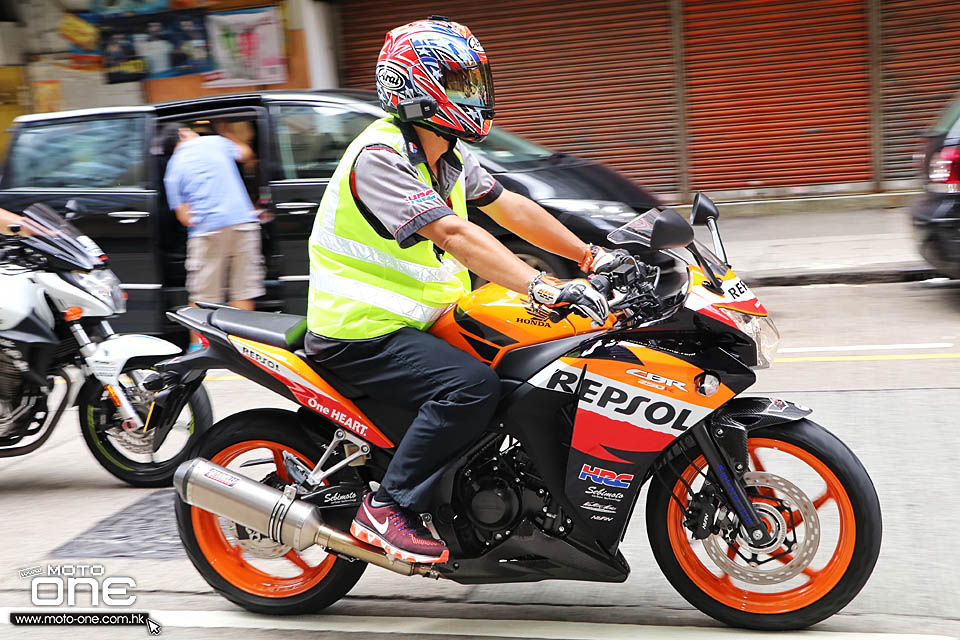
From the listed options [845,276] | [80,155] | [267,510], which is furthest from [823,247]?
[267,510]

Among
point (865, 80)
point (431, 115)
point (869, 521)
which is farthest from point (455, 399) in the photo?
point (865, 80)

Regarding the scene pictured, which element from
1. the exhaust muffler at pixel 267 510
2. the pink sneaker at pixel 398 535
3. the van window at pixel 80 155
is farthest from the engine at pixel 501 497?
the van window at pixel 80 155

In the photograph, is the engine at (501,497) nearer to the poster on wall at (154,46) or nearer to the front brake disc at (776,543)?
the front brake disc at (776,543)

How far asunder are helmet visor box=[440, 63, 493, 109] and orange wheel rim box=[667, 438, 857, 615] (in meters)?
1.33

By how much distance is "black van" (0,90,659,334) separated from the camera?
8.17m

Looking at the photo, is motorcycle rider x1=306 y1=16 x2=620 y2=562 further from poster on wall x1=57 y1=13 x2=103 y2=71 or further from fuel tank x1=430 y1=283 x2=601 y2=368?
poster on wall x1=57 y1=13 x2=103 y2=71

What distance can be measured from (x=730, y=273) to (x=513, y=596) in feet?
4.74

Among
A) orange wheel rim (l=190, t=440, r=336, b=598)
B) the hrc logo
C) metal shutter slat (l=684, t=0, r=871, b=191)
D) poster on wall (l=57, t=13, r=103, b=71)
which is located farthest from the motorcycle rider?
poster on wall (l=57, t=13, r=103, b=71)

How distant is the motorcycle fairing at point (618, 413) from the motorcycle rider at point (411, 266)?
27 centimetres

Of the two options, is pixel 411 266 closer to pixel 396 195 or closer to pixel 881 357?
pixel 396 195

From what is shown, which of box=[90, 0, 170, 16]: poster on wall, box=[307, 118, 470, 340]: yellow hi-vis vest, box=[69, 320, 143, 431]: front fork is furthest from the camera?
box=[90, 0, 170, 16]: poster on wall

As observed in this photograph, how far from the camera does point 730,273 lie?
331cm

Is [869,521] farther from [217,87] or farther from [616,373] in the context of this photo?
[217,87]

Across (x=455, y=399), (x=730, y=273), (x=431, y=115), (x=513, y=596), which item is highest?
(x=431, y=115)
